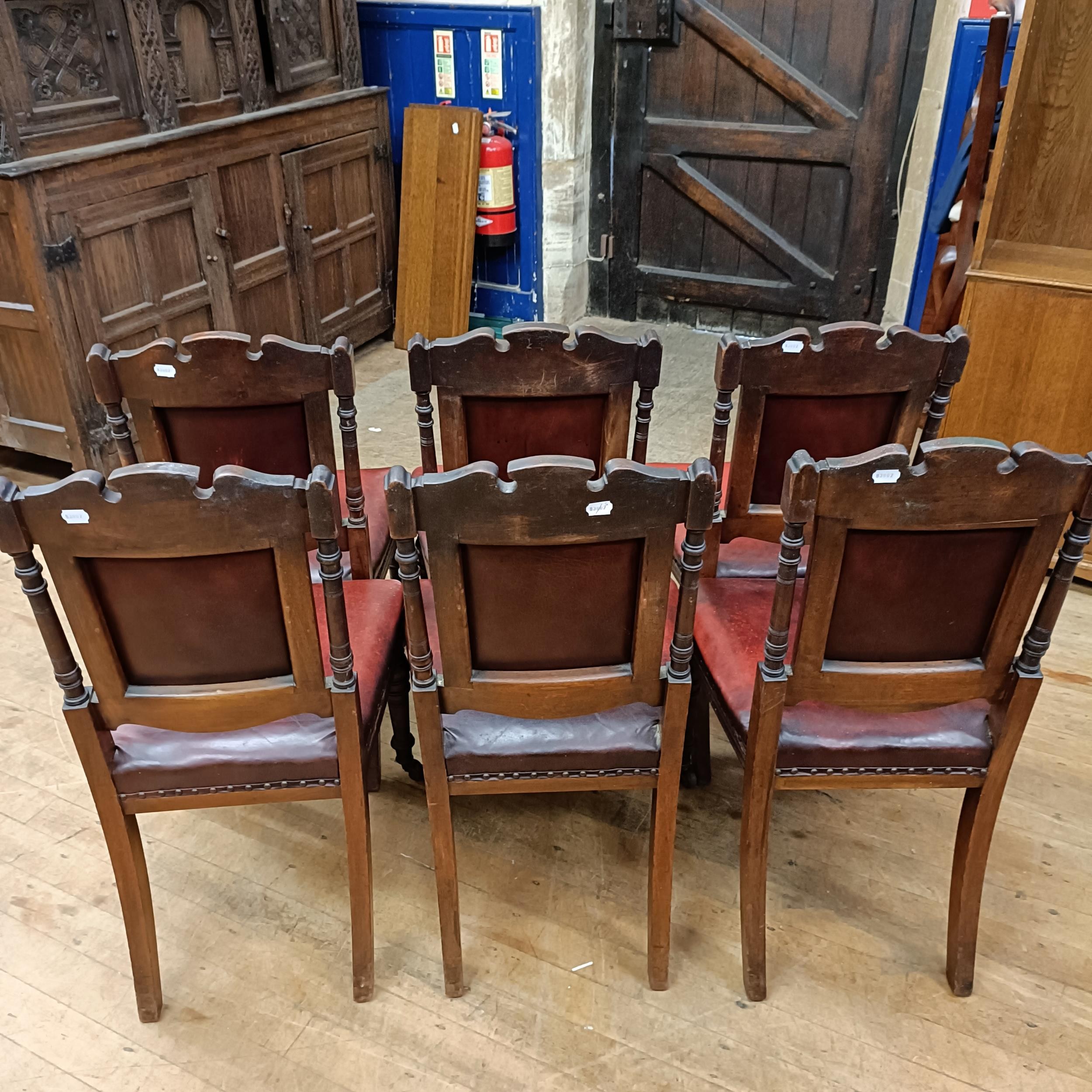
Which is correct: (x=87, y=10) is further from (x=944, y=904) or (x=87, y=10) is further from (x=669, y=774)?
(x=944, y=904)

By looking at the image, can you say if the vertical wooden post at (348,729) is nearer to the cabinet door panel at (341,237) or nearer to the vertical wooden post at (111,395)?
the vertical wooden post at (111,395)

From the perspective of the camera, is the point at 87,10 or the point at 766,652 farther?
the point at 87,10

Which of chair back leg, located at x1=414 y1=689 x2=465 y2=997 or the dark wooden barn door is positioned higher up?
the dark wooden barn door

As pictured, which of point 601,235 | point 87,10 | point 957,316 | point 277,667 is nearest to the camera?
point 277,667

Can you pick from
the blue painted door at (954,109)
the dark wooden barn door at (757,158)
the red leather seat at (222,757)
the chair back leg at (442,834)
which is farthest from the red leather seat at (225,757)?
the dark wooden barn door at (757,158)

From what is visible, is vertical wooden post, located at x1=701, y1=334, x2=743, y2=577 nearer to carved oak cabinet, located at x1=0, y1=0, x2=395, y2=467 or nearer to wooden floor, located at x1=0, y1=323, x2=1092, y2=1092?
wooden floor, located at x1=0, y1=323, x2=1092, y2=1092

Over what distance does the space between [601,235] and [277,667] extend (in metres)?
3.65

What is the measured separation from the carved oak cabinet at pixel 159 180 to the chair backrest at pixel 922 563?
2.46 m

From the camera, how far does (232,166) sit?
10.7 feet

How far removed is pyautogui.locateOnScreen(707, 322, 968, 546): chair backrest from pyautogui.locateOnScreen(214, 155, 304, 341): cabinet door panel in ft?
7.65

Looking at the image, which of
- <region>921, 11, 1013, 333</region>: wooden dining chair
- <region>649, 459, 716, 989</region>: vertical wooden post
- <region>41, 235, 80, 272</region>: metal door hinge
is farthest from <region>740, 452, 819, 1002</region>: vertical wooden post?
<region>41, 235, 80, 272</region>: metal door hinge

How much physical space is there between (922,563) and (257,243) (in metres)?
2.99

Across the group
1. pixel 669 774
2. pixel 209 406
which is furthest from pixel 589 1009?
pixel 209 406

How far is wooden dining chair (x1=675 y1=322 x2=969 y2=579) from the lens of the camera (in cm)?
164
